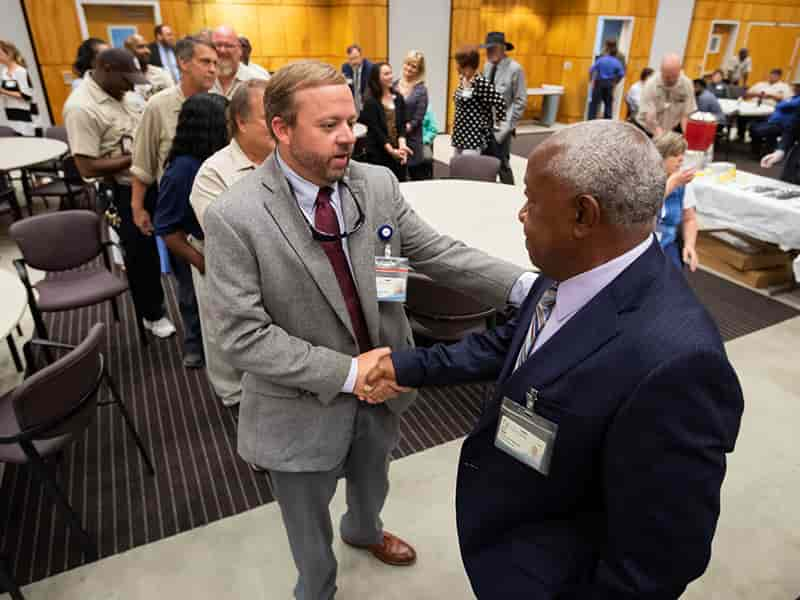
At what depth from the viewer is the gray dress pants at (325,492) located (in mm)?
1654

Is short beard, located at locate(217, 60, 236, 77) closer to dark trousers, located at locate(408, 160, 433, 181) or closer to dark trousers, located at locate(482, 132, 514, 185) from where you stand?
dark trousers, located at locate(408, 160, 433, 181)

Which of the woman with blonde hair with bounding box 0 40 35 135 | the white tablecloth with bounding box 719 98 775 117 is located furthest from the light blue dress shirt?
the white tablecloth with bounding box 719 98 775 117

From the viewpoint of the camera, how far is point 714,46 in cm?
1323

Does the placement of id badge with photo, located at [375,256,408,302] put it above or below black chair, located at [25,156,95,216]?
above

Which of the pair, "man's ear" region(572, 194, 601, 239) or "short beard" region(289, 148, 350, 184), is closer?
"man's ear" region(572, 194, 601, 239)

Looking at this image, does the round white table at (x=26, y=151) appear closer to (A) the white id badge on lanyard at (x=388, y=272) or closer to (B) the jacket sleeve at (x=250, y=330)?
(B) the jacket sleeve at (x=250, y=330)

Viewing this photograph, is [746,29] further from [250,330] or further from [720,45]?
[250,330]

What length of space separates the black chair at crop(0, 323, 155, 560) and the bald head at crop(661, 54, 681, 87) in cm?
614

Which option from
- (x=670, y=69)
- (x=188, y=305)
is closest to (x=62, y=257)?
(x=188, y=305)

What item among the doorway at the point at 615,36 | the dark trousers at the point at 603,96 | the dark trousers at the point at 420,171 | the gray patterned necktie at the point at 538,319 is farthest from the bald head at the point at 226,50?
the doorway at the point at 615,36

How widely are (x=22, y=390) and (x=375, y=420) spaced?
127cm

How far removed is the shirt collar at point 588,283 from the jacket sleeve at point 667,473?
20 centimetres

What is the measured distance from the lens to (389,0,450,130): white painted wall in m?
9.93

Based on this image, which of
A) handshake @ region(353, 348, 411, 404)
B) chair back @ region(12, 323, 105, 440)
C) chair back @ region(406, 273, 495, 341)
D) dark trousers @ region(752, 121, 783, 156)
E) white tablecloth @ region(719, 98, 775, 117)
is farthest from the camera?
white tablecloth @ region(719, 98, 775, 117)
